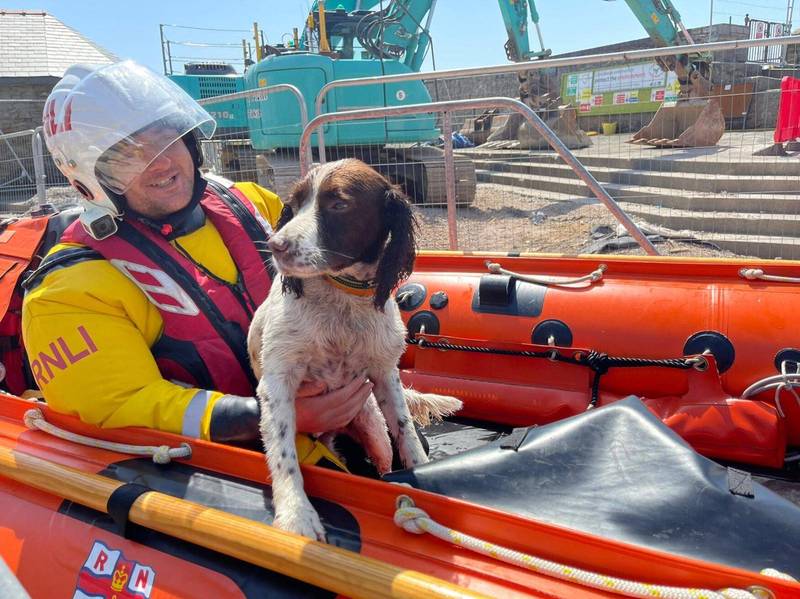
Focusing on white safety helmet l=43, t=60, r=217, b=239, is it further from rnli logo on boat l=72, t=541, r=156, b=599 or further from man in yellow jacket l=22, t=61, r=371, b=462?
rnli logo on boat l=72, t=541, r=156, b=599

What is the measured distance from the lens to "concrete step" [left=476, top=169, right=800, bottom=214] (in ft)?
23.4

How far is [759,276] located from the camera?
9.32ft

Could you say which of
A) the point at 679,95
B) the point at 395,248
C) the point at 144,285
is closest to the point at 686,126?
the point at 679,95

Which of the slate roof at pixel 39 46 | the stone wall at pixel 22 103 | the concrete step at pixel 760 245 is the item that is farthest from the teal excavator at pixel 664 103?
the stone wall at pixel 22 103

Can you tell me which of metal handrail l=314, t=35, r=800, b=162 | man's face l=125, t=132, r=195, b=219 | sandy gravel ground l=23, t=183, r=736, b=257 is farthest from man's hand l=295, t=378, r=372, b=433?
sandy gravel ground l=23, t=183, r=736, b=257

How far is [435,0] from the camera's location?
41.0 feet

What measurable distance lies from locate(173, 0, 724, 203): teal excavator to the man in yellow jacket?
5.08m

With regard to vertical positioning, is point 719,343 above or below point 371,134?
below

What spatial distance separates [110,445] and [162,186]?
3.07 ft

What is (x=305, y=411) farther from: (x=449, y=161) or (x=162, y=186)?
(x=449, y=161)

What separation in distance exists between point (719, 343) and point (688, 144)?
27.3 feet

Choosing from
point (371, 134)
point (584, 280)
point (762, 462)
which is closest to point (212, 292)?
point (584, 280)

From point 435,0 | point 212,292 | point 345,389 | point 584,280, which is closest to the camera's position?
point 345,389

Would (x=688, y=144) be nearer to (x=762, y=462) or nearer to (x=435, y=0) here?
(x=435, y=0)
